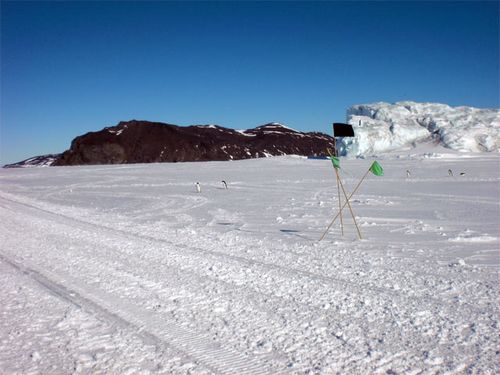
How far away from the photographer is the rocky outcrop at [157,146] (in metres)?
95.7

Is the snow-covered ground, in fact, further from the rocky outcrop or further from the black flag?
the rocky outcrop

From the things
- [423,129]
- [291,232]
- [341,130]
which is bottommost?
[291,232]

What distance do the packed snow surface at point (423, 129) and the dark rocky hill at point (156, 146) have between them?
129ft

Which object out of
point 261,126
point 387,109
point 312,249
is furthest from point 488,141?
point 261,126

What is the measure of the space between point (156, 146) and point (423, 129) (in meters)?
72.9

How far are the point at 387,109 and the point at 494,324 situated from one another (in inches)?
2311

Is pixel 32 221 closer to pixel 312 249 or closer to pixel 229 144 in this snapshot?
pixel 312 249

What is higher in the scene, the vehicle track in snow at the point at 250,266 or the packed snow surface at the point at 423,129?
the packed snow surface at the point at 423,129

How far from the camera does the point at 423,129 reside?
52906mm

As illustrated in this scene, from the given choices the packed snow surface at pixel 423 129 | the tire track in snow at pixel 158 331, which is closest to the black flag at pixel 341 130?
the tire track in snow at pixel 158 331

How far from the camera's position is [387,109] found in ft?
192

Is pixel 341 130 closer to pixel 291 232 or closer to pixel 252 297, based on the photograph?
pixel 291 232

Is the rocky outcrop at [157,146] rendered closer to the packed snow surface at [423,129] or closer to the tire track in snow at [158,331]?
the packed snow surface at [423,129]

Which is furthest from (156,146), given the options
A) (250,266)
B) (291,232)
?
(250,266)
